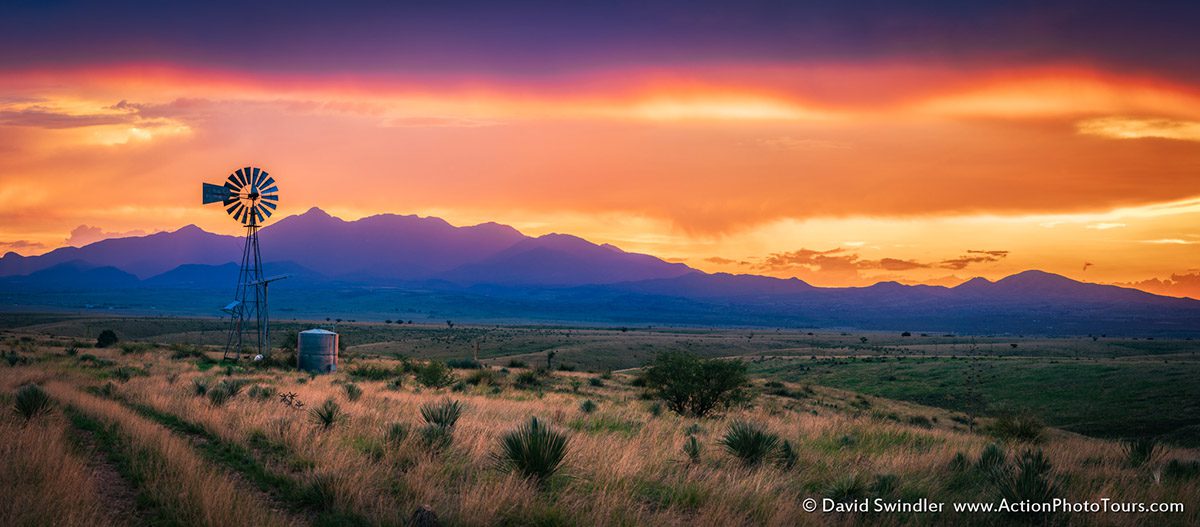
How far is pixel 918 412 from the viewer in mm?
38844

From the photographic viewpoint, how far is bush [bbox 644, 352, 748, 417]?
27828 mm

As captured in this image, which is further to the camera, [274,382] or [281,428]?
[274,382]

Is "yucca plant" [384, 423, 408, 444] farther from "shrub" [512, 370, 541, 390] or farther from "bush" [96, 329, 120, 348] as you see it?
"bush" [96, 329, 120, 348]

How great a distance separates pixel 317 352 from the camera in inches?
1526

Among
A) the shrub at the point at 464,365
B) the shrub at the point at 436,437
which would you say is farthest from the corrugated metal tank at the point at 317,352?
the shrub at the point at 436,437

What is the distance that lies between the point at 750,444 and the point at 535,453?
13.6 ft

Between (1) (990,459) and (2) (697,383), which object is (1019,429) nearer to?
(2) (697,383)

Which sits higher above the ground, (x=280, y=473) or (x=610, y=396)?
(x=280, y=473)

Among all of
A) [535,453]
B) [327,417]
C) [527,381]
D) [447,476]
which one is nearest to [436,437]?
[447,476]

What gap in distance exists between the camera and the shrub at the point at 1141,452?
13.2 meters

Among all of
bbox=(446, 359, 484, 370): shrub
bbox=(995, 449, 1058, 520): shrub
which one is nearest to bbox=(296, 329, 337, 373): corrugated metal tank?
bbox=(446, 359, 484, 370): shrub

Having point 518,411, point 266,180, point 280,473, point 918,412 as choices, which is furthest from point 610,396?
point 266,180

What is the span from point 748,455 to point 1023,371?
172 ft

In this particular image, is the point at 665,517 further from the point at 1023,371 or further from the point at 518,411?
the point at 1023,371
